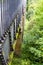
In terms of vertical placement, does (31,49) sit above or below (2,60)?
below

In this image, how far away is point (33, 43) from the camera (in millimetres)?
7910

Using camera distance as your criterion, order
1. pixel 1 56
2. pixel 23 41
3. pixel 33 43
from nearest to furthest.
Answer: pixel 1 56, pixel 33 43, pixel 23 41

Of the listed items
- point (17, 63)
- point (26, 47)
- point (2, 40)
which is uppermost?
point (2, 40)

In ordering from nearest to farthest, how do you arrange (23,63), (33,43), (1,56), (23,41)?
(1,56) → (23,63) → (33,43) → (23,41)

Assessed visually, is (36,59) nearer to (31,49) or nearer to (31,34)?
(31,49)

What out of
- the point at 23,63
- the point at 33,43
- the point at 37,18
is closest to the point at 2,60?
the point at 23,63

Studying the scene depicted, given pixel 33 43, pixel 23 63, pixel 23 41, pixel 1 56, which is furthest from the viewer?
pixel 23 41

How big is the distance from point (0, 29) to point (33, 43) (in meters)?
5.19

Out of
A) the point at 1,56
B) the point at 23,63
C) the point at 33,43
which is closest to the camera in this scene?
the point at 1,56

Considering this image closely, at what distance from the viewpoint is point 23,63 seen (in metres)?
7.20

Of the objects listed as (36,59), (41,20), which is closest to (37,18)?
(41,20)

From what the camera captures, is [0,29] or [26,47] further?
[26,47]

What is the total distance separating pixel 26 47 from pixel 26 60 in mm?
674

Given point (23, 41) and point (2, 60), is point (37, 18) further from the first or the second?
point (2, 60)
